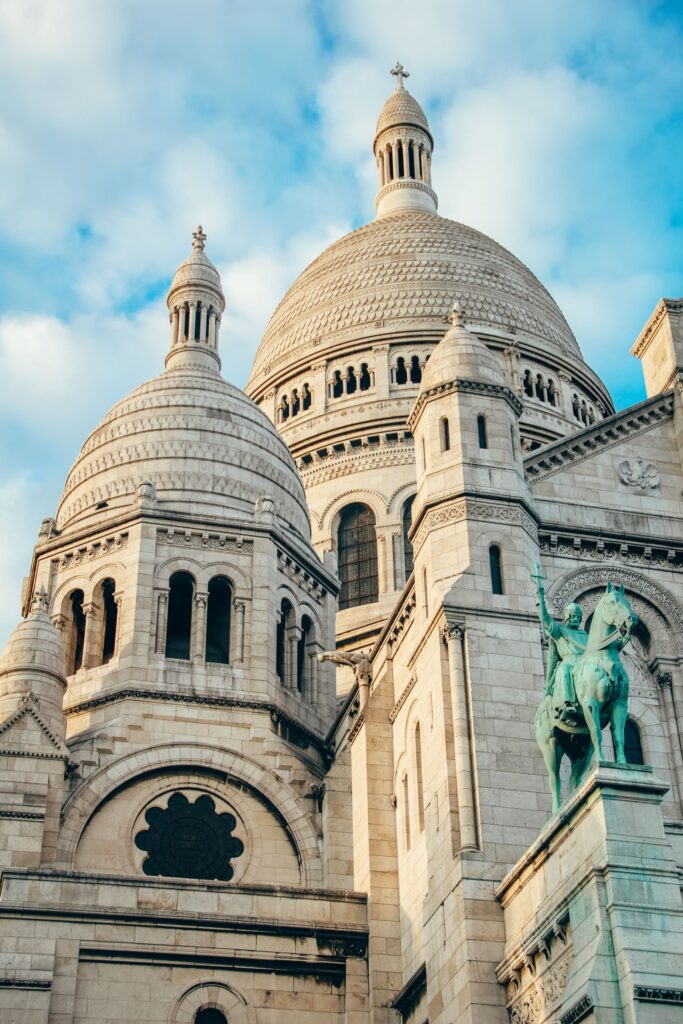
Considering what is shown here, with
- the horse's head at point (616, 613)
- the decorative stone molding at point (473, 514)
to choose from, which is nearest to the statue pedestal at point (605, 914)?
the horse's head at point (616, 613)

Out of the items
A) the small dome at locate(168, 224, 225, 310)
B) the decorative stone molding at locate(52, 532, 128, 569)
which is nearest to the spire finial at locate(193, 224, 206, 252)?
the small dome at locate(168, 224, 225, 310)

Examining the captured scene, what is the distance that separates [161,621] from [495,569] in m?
11.0

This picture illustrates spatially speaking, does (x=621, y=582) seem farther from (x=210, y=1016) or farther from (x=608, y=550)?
(x=210, y=1016)

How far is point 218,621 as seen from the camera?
38625 millimetres

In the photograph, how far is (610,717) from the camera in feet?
72.5

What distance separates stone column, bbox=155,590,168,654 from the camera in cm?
3631

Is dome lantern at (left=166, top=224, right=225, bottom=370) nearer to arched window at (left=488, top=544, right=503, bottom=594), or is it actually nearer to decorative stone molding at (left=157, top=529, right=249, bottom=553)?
decorative stone molding at (left=157, top=529, right=249, bottom=553)

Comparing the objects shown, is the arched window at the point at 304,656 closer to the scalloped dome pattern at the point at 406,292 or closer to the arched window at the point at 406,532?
the arched window at the point at 406,532

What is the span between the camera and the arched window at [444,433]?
98.8 ft

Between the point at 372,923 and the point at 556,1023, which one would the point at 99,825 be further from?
the point at 556,1023

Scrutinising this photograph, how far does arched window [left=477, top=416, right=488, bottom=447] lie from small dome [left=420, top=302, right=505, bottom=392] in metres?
0.89

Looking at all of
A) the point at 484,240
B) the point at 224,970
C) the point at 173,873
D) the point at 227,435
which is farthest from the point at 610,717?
the point at 484,240

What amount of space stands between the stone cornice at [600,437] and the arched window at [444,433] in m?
1.74

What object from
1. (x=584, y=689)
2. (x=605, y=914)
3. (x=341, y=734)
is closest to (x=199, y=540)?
(x=341, y=734)
